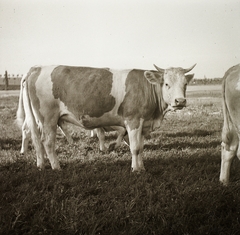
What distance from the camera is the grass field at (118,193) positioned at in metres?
2.93

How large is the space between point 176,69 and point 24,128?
3.52 metres

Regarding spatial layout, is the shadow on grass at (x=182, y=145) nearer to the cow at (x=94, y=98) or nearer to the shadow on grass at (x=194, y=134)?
the shadow on grass at (x=194, y=134)

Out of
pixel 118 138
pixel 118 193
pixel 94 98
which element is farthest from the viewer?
pixel 118 138

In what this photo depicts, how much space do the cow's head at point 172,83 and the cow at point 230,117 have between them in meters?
0.69

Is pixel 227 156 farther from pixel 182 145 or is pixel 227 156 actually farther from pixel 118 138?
pixel 118 138

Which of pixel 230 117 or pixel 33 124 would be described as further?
pixel 33 124

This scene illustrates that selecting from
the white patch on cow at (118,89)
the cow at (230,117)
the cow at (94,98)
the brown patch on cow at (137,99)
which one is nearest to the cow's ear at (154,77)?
the cow at (94,98)

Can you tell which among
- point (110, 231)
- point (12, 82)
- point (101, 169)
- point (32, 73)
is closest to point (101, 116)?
point (101, 169)

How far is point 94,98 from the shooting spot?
4.91 metres

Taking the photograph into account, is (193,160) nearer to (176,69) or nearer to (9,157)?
(176,69)

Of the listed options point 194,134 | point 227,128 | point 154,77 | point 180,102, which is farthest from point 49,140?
point 194,134

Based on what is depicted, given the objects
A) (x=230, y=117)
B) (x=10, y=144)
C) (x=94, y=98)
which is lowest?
(x=10, y=144)

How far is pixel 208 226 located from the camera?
9.66 feet

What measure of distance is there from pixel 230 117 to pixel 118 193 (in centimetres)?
205
